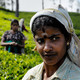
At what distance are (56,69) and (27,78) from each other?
14.3 inches

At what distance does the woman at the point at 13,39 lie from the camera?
683cm

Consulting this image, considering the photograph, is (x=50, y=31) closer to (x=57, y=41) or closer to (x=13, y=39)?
(x=57, y=41)

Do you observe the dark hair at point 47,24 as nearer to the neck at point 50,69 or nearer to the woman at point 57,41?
the woman at point 57,41

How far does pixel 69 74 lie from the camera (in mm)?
1788

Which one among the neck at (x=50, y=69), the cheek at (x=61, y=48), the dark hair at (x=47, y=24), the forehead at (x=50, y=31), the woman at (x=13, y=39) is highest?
the dark hair at (x=47, y=24)

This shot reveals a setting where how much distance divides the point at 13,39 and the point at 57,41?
526 centimetres

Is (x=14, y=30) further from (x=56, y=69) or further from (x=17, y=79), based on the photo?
(x=56, y=69)

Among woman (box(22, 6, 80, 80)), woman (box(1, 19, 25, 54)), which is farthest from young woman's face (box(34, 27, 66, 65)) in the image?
woman (box(1, 19, 25, 54))

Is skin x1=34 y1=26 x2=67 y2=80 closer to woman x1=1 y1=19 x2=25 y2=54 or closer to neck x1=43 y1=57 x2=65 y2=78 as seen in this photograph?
neck x1=43 y1=57 x2=65 y2=78

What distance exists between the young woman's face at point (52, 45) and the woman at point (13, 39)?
5.02 metres

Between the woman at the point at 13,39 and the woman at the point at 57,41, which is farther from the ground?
the woman at the point at 57,41

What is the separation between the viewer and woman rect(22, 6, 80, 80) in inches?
69.3

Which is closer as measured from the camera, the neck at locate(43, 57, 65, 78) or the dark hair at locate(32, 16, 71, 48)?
the dark hair at locate(32, 16, 71, 48)

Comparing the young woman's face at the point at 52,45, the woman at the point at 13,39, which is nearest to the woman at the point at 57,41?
the young woman's face at the point at 52,45
